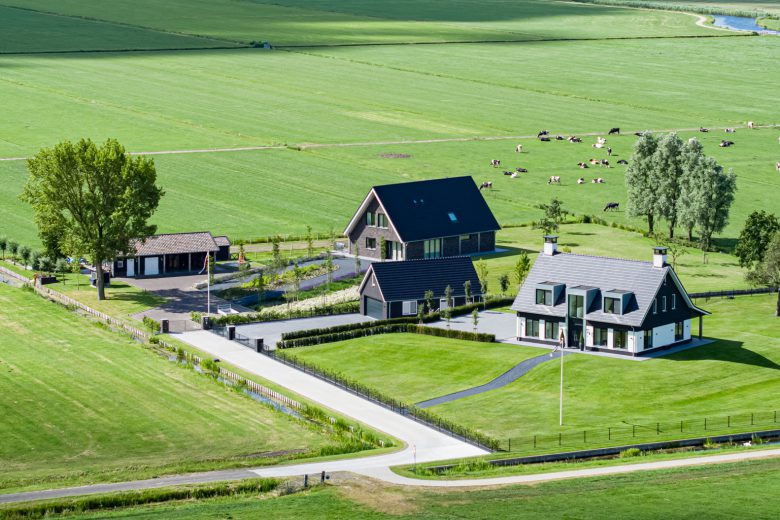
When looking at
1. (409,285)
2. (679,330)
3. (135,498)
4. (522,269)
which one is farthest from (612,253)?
(135,498)

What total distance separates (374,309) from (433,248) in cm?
2356

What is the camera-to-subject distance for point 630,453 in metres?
80.9

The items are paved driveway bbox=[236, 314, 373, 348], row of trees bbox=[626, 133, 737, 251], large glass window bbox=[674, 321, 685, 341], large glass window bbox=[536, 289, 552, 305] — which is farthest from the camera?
row of trees bbox=[626, 133, 737, 251]

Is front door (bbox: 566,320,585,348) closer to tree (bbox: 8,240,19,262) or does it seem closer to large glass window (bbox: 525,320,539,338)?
large glass window (bbox: 525,320,539,338)

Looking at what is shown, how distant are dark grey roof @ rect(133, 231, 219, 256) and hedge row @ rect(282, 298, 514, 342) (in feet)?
87.1

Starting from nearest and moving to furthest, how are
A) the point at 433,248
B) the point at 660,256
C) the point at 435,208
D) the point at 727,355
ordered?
the point at 727,355 → the point at 660,256 → the point at 433,248 → the point at 435,208

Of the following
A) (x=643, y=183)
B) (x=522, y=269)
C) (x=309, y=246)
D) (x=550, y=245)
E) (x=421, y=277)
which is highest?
(x=643, y=183)

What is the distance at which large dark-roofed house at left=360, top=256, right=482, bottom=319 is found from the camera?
120 m

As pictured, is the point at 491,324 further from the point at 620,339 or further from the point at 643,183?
the point at 643,183

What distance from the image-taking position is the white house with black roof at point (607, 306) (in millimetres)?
104375

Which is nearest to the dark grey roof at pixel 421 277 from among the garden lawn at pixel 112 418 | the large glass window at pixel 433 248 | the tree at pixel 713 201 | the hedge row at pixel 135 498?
the large glass window at pixel 433 248

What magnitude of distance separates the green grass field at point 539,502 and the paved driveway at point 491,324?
36840mm

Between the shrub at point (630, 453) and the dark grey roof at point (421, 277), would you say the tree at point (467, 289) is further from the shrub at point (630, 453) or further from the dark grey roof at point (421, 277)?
the shrub at point (630, 453)

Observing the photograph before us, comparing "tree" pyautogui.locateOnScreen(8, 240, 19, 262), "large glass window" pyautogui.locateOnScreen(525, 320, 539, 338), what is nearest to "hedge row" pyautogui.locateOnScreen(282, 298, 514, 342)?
"large glass window" pyautogui.locateOnScreen(525, 320, 539, 338)
